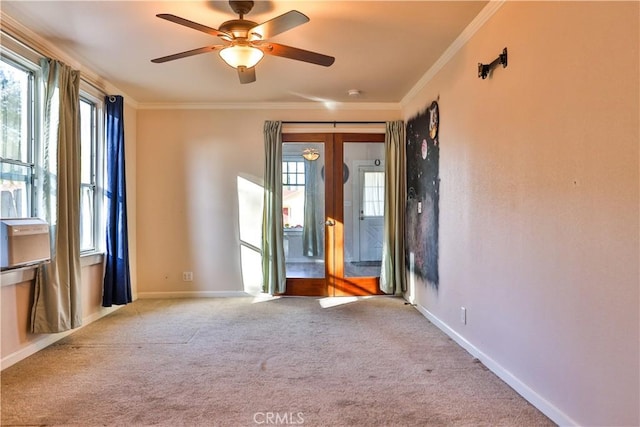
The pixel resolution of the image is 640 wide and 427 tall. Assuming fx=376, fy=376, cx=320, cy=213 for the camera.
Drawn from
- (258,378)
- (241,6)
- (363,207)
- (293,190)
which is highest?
(241,6)

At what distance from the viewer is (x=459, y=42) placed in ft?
9.75

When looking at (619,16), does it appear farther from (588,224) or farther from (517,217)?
(517,217)

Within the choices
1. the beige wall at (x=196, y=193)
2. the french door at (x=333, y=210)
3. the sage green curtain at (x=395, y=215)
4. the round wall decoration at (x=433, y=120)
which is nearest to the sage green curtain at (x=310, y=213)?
the french door at (x=333, y=210)

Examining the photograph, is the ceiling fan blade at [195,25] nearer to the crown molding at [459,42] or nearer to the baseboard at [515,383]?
the crown molding at [459,42]

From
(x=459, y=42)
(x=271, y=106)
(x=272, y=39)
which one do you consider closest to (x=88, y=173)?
(x=271, y=106)

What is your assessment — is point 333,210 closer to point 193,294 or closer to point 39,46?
point 193,294

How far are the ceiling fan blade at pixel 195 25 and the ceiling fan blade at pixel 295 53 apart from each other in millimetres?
222

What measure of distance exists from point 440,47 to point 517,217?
168 centimetres

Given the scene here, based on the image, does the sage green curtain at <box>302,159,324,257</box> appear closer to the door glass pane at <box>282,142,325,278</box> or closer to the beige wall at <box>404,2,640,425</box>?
the door glass pane at <box>282,142,325,278</box>

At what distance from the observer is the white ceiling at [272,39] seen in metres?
2.51

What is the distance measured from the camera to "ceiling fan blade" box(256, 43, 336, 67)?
2.46 meters

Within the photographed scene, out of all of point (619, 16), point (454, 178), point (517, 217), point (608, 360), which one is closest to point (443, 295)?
point (454, 178)

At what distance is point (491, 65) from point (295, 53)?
1309 millimetres

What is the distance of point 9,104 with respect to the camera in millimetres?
2793
